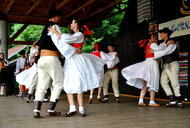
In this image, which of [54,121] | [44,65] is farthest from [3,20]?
[54,121]

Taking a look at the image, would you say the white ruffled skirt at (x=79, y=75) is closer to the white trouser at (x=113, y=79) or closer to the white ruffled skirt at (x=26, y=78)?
the white trouser at (x=113, y=79)

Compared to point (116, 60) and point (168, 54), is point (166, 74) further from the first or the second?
point (116, 60)

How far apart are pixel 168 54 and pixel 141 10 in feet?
10.9

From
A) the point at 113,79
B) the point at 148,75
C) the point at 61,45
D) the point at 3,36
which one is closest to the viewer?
the point at 61,45

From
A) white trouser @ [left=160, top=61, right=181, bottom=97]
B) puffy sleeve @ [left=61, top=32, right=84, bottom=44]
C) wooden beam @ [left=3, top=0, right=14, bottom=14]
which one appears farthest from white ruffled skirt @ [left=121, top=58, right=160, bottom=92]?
wooden beam @ [left=3, top=0, right=14, bottom=14]

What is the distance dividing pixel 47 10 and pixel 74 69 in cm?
830

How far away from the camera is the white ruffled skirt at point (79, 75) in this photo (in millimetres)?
4039

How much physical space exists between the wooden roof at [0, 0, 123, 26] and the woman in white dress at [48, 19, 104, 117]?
675 centimetres

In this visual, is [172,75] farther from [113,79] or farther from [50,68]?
[50,68]

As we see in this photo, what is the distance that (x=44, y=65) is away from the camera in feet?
13.1

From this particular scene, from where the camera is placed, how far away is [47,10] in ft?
38.7

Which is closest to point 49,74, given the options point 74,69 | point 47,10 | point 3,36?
point 74,69

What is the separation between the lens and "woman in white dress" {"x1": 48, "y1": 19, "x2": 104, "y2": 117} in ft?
12.9

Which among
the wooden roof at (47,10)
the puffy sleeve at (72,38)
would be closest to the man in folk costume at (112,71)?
the puffy sleeve at (72,38)
